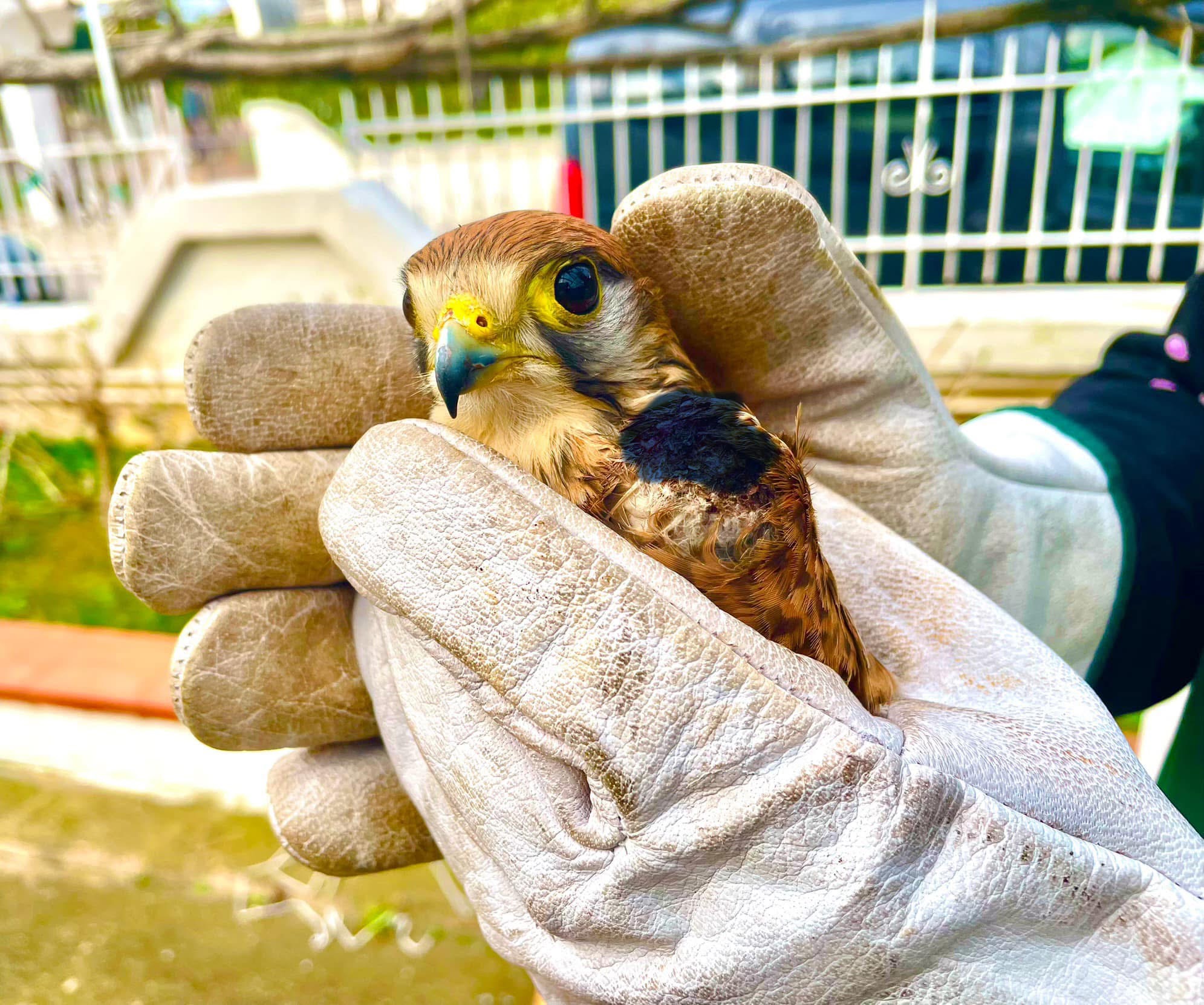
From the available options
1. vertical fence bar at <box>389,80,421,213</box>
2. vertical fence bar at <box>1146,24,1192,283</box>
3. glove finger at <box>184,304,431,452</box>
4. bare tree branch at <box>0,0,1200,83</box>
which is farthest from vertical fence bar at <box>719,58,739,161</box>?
glove finger at <box>184,304,431,452</box>

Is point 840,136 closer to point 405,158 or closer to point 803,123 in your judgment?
point 803,123

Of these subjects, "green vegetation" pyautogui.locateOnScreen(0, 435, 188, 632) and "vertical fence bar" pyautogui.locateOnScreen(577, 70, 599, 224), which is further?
"vertical fence bar" pyautogui.locateOnScreen(577, 70, 599, 224)

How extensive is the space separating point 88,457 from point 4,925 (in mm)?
4253

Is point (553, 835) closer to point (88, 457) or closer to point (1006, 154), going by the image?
point (1006, 154)

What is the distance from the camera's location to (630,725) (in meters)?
0.87

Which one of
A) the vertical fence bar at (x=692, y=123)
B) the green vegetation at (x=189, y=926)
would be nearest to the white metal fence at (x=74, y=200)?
the vertical fence bar at (x=692, y=123)

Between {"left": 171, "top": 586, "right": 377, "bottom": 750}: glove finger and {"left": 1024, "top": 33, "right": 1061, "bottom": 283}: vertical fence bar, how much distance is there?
17.4 feet

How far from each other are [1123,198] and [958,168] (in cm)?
97

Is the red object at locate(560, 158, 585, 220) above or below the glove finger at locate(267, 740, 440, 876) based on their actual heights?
above

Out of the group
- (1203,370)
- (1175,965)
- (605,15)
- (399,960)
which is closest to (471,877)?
(1175,965)

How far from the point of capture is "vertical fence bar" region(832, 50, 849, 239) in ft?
17.2

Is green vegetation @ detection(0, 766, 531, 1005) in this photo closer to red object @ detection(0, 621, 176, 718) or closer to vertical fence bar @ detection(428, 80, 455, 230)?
red object @ detection(0, 621, 176, 718)

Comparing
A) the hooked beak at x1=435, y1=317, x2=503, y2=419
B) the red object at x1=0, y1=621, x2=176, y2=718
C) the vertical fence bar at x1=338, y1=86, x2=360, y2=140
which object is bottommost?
the red object at x1=0, y1=621, x2=176, y2=718

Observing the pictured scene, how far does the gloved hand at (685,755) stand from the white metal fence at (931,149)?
4.64 meters
